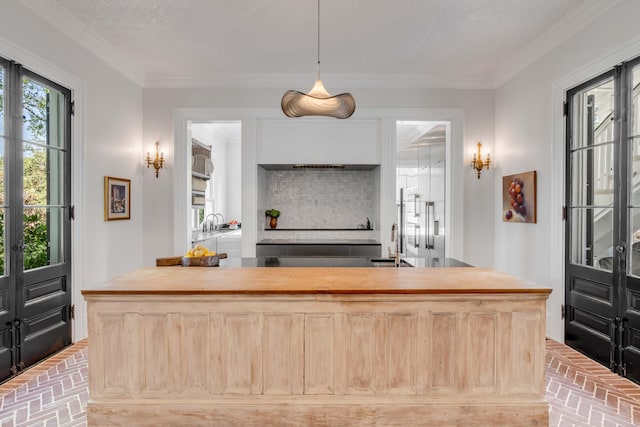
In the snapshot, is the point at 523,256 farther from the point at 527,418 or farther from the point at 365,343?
the point at 365,343

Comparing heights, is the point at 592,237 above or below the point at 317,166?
below

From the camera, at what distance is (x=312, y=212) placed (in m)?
5.42

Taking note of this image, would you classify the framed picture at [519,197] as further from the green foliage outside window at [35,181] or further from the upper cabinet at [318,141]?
the green foliage outside window at [35,181]

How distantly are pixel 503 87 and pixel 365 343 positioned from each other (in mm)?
3841

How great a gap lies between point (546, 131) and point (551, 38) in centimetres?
87

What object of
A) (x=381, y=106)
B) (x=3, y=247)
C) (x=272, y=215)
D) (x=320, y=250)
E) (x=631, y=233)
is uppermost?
(x=381, y=106)

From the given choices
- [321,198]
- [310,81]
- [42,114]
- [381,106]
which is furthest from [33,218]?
[381,106]

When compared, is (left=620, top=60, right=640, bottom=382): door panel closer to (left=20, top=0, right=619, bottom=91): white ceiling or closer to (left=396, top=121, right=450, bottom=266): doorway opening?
(left=20, top=0, right=619, bottom=91): white ceiling

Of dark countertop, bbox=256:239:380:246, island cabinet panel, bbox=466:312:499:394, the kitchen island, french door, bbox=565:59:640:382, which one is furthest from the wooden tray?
french door, bbox=565:59:640:382

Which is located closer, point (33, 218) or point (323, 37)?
point (33, 218)

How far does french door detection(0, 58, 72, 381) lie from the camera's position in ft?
9.25

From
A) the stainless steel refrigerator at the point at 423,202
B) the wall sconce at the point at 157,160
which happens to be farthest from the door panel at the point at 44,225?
the stainless steel refrigerator at the point at 423,202

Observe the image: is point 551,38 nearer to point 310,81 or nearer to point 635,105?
point 635,105

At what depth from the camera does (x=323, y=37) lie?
3627 mm
